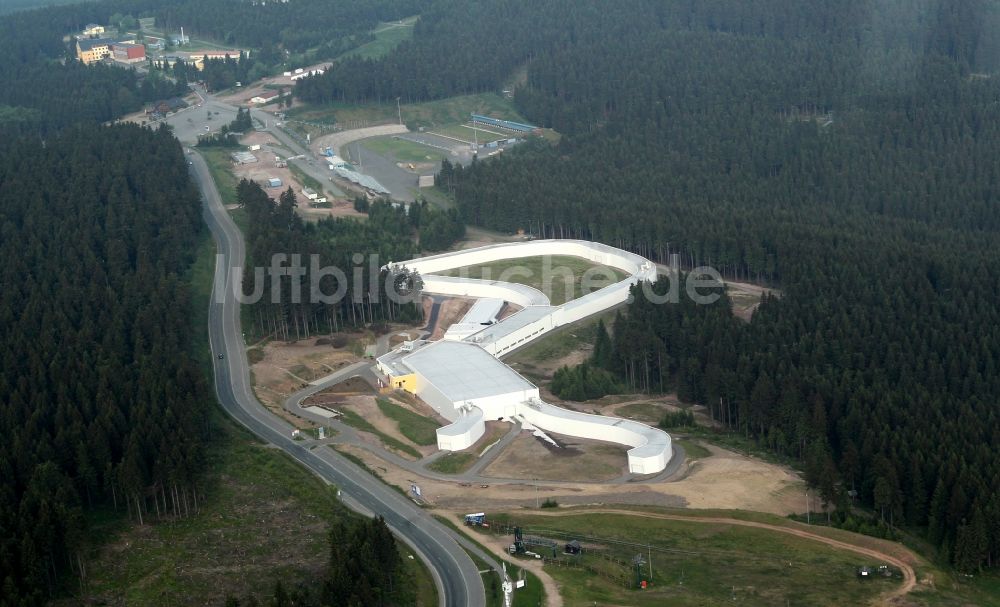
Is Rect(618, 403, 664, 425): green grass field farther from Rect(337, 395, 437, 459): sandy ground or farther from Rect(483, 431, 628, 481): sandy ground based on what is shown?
Rect(337, 395, 437, 459): sandy ground

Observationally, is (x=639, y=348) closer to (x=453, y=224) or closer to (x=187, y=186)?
(x=453, y=224)

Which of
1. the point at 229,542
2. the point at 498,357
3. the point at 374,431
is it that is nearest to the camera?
the point at 229,542

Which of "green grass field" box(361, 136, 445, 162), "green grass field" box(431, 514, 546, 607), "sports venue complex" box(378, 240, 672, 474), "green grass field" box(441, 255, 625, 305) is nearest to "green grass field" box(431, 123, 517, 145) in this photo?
"green grass field" box(361, 136, 445, 162)

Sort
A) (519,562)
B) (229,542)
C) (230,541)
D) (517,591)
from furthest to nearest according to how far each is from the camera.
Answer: (230,541), (229,542), (519,562), (517,591)

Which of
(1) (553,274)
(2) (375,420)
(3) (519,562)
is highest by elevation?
(3) (519,562)

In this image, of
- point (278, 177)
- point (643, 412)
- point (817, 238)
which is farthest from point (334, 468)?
point (278, 177)

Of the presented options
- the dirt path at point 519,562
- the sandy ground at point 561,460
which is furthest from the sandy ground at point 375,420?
the dirt path at point 519,562

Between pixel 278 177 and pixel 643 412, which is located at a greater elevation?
pixel 278 177

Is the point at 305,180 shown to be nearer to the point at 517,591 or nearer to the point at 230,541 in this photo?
the point at 230,541
